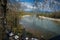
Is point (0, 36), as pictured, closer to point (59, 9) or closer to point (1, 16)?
point (1, 16)

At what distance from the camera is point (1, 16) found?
2.86 meters

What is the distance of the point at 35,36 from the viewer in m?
2.82

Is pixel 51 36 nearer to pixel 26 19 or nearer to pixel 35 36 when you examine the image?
pixel 35 36

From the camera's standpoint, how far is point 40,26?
9.23 ft

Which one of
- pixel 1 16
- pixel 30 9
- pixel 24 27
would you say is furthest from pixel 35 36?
pixel 1 16

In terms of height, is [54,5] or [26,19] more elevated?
[54,5]

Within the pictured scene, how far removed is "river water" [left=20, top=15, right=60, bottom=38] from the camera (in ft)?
9.14

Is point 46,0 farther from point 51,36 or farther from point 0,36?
point 0,36

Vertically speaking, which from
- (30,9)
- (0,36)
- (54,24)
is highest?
(30,9)

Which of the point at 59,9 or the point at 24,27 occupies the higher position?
the point at 59,9

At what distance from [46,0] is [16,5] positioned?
1.47 feet

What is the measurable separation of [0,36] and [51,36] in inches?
30.2

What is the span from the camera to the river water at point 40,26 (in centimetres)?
279

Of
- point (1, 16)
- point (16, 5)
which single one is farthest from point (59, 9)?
point (1, 16)
